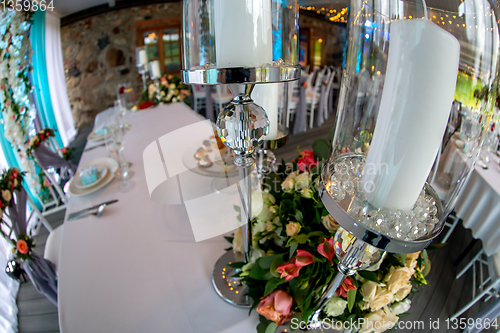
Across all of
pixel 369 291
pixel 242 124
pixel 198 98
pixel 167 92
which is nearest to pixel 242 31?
pixel 242 124

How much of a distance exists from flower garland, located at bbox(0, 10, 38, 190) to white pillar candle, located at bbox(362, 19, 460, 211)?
309 cm

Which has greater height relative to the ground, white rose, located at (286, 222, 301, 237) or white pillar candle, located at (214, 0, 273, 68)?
white pillar candle, located at (214, 0, 273, 68)

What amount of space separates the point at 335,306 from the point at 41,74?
472cm

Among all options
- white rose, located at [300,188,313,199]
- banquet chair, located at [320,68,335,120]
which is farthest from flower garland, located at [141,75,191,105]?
banquet chair, located at [320,68,335,120]

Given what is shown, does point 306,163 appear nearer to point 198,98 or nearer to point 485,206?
point 485,206

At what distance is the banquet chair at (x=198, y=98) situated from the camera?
5.02m

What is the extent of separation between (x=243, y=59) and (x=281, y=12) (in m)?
0.12

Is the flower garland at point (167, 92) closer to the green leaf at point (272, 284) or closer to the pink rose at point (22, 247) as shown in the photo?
the pink rose at point (22, 247)

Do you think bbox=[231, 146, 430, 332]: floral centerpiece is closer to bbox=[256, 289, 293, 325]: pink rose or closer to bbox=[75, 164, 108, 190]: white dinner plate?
bbox=[256, 289, 293, 325]: pink rose

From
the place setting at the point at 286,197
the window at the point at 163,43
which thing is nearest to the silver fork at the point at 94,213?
the place setting at the point at 286,197

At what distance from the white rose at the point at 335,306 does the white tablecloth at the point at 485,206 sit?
161cm

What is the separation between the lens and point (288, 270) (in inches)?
20.9

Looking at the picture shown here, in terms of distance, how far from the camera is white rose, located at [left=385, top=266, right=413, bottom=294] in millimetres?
542

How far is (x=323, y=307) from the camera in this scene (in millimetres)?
565
